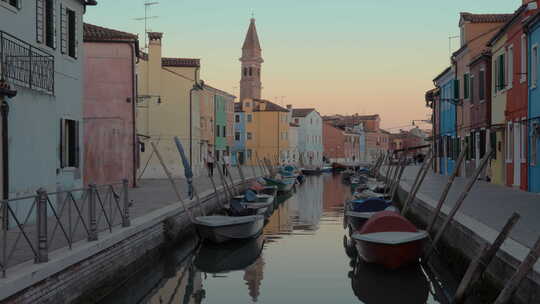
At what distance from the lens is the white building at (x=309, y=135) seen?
94175 millimetres

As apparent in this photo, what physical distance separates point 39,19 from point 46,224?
27.4ft

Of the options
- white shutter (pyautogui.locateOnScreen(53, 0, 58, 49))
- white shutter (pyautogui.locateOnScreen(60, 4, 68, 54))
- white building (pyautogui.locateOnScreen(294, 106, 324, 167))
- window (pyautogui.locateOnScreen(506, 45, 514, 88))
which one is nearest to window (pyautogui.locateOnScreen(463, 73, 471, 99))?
window (pyautogui.locateOnScreen(506, 45, 514, 88))

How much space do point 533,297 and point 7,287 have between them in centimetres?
649

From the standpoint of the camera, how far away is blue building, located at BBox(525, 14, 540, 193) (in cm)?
2056

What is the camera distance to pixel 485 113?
28.9 m

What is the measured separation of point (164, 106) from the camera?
40.6m

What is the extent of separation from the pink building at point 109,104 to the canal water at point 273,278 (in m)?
11.1

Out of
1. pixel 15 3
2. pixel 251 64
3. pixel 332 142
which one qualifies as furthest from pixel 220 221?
pixel 251 64

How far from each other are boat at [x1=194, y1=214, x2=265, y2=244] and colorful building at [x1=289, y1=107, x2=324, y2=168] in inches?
2837

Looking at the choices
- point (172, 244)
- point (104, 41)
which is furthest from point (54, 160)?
point (104, 41)

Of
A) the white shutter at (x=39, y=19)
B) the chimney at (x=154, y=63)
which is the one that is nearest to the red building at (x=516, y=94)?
the white shutter at (x=39, y=19)

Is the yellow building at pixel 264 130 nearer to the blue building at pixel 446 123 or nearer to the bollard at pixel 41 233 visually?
the blue building at pixel 446 123

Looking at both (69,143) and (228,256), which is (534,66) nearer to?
(228,256)

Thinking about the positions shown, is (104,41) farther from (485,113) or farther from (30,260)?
(30,260)
